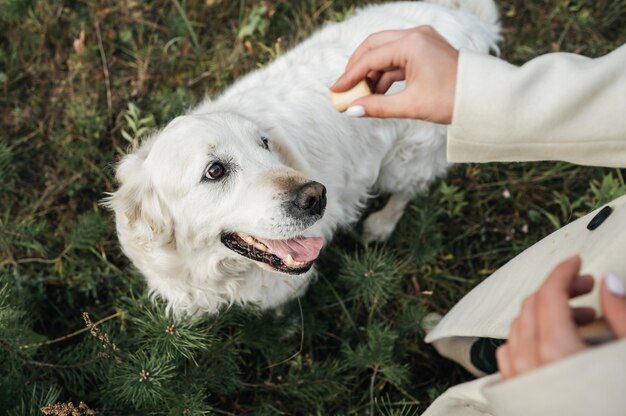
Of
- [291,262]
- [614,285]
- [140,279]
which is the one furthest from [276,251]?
[614,285]

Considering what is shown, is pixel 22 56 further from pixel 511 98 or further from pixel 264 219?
pixel 511 98

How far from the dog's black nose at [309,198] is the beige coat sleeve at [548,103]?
0.76 metres

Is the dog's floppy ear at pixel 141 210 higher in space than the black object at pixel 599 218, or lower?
lower

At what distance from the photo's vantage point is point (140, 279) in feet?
10.9

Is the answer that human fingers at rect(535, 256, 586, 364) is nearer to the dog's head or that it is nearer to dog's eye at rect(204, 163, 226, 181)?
the dog's head

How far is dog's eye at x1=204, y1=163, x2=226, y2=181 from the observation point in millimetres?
2311

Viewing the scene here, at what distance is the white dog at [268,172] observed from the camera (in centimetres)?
229

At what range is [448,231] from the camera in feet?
12.7

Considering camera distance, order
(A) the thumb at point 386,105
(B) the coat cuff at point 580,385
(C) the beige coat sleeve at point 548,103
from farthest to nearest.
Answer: (A) the thumb at point 386,105 → (C) the beige coat sleeve at point 548,103 → (B) the coat cuff at point 580,385

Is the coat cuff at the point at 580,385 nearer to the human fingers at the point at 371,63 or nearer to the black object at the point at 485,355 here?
the human fingers at the point at 371,63

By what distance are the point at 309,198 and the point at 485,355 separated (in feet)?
4.39

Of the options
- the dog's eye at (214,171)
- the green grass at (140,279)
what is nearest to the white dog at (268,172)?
the dog's eye at (214,171)

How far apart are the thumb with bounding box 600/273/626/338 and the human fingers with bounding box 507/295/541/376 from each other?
15 centimetres

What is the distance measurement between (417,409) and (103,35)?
152 inches
